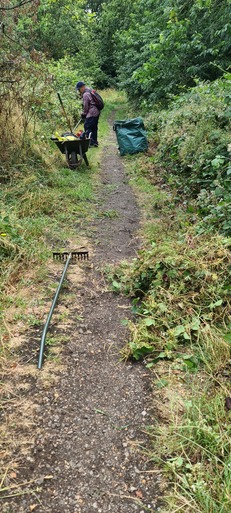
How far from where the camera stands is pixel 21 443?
181cm

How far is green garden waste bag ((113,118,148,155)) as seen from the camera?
27.9ft

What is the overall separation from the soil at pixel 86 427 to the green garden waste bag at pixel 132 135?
6425 mm

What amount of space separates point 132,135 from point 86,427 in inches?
308

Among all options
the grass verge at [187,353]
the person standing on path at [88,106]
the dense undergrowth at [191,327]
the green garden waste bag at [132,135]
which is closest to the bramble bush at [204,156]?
the dense undergrowth at [191,327]

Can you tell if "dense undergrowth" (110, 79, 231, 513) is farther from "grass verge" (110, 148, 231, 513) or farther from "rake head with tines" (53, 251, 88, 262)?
"rake head with tines" (53, 251, 88, 262)

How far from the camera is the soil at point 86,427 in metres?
1.59

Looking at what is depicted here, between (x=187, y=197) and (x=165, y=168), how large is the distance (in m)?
1.96

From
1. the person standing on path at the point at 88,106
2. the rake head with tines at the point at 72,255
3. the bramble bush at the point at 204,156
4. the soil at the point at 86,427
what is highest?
the person standing on path at the point at 88,106

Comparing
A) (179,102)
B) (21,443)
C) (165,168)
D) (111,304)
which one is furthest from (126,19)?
(21,443)

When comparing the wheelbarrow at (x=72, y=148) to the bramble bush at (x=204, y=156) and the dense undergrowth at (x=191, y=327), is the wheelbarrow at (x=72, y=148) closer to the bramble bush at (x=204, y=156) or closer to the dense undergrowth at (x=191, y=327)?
the bramble bush at (x=204, y=156)

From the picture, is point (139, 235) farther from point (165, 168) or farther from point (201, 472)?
point (201, 472)

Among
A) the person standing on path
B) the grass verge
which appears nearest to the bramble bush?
the grass verge

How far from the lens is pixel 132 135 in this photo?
859cm

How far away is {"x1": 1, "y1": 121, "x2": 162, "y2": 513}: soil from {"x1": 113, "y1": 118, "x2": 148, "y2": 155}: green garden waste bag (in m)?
6.42
